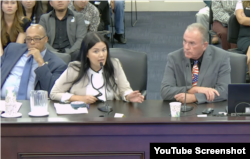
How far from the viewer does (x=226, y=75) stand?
136 inches

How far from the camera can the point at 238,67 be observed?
361 centimetres

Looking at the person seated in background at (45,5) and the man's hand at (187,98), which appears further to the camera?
the person seated in background at (45,5)

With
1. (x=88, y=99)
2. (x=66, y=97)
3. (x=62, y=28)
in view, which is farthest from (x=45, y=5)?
(x=88, y=99)

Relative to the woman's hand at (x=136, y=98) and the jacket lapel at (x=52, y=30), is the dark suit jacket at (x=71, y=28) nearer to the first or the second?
the jacket lapel at (x=52, y=30)

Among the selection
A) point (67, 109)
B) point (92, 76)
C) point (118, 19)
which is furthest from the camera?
point (118, 19)

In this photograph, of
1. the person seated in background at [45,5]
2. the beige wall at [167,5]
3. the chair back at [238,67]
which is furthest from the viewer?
the beige wall at [167,5]

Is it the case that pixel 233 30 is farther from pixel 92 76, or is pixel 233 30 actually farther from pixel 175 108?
pixel 175 108

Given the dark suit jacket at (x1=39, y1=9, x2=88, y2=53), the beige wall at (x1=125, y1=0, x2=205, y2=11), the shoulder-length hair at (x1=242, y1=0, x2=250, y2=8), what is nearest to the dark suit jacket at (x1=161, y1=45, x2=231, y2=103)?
A: the shoulder-length hair at (x1=242, y1=0, x2=250, y2=8)

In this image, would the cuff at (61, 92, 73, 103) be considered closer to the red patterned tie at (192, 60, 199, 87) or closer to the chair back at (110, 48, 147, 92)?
the chair back at (110, 48, 147, 92)

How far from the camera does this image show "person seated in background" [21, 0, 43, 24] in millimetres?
5489

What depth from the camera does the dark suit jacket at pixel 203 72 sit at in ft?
11.2

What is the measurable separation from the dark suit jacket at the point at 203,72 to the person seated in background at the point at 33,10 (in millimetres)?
2535

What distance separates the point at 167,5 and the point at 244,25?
4888 millimetres

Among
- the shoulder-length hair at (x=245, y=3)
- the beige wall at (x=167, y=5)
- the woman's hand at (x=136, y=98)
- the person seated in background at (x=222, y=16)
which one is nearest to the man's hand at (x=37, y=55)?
the woman's hand at (x=136, y=98)
